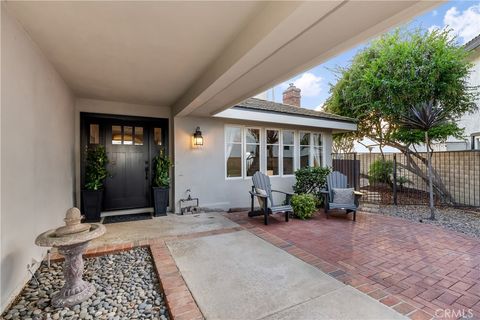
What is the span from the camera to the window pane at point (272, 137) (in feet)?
23.2

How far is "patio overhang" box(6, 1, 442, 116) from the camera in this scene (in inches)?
77.9

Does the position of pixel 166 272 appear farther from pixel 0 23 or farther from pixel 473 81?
pixel 473 81

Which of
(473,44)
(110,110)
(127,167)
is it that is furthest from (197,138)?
(473,44)

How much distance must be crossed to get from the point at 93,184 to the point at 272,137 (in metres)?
4.89

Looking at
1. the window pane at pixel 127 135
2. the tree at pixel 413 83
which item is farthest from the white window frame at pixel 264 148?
the tree at pixel 413 83

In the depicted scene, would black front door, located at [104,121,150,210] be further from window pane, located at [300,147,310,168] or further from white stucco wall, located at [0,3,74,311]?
window pane, located at [300,147,310,168]

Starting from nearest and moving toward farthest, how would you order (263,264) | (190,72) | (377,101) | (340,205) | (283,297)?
(283,297) → (263,264) → (190,72) → (340,205) → (377,101)

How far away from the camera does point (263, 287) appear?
241cm

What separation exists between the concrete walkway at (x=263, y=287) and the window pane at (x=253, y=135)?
386 centimetres

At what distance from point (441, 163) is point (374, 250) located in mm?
5948

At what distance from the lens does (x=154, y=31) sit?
2564 mm

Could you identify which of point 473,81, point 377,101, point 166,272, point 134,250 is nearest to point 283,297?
point 166,272

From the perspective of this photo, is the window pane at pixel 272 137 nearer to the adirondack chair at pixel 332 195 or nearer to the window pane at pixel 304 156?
the window pane at pixel 304 156

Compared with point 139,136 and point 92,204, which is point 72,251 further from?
point 139,136
